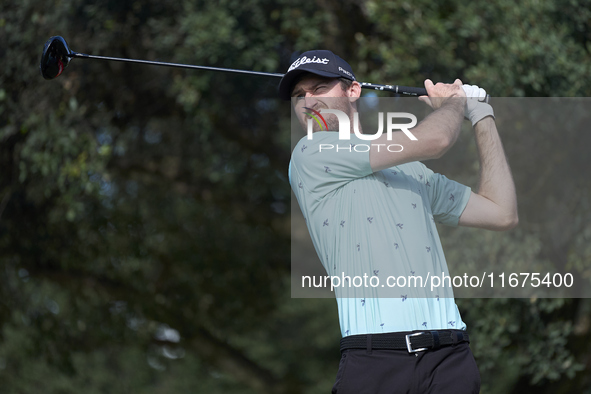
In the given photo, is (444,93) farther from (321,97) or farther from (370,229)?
(370,229)

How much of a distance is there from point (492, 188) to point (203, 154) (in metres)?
7.02

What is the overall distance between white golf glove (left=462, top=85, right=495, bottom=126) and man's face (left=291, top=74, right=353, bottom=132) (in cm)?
43

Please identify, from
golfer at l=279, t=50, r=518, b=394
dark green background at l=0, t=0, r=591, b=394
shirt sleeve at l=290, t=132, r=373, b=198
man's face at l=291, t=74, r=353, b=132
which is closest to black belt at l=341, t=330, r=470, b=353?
golfer at l=279, t=50, r=518, b=394

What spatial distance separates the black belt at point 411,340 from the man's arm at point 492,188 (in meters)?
0.55

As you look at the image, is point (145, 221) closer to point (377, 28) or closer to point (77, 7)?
point (77, 7)

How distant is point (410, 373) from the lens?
197 centimetres

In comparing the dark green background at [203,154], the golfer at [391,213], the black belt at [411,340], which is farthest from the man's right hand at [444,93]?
the dark green background at [203,154]

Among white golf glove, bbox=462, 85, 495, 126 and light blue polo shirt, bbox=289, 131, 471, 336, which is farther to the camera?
white golf glove, bbox=462, 85, 495, 126

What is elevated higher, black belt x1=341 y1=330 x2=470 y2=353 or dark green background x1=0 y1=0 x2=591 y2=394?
dark green background x1=0 y1=0 x2=591 y2=394

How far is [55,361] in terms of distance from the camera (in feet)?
28.5

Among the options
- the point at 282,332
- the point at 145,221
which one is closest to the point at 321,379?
the point at 282,332

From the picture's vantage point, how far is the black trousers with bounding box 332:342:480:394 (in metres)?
1.97

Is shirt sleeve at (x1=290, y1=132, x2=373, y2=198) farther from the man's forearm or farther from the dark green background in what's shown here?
the dark green background

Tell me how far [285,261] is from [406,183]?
8.77 m
